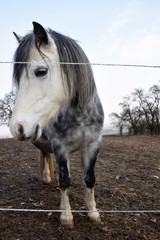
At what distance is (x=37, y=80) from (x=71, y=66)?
464 mm

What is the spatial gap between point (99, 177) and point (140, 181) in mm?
758

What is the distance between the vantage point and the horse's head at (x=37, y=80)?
2.99 metres

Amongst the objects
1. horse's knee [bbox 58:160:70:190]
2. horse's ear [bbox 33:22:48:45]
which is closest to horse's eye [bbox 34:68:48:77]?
horse's ear [bbox 33:22:48:45]

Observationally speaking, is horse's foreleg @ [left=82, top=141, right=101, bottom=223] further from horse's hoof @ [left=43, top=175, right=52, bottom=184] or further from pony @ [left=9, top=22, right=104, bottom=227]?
horse's hoof @ [left=43, top=175, right=52, bottom=184]

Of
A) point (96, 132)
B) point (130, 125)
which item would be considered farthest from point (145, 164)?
point (130, 125)

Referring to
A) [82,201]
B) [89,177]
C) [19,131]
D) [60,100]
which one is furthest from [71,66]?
[82,201]

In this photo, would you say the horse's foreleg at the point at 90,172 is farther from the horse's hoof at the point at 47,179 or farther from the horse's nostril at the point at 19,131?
the horse's hoof at the point at 47,179

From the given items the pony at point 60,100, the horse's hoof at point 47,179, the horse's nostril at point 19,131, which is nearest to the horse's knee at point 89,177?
the pony at point 60,100

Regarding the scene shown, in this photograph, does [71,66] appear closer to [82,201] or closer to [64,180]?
[64,180]

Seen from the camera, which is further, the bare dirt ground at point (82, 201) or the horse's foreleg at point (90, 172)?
the horse's foreleg at point (90, 172)

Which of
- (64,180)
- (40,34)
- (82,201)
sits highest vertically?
(40,34)

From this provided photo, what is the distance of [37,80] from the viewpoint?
3111 mm

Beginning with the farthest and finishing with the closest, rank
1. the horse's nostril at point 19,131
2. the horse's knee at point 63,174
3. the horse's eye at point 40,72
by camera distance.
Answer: the horse's knee at point 63,174, the horse's eye at point 40,72, the horse's nostril at point 19,131

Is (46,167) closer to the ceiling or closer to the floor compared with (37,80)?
closer to the floor
